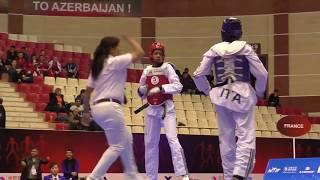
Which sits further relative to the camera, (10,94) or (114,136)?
(10,94)

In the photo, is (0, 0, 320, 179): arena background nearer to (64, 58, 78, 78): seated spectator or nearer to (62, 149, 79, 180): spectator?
(64, 58, 78, 78): seated spectator

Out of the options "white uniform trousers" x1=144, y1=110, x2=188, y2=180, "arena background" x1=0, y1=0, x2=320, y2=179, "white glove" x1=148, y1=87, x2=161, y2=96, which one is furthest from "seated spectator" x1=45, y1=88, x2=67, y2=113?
"white glove" x1=148, y1=87, x2=161, y2=96

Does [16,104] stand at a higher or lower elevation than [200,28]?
lower

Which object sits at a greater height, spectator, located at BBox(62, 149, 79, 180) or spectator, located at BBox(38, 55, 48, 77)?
spectator, located at BBox(38, 55, 48, 77)

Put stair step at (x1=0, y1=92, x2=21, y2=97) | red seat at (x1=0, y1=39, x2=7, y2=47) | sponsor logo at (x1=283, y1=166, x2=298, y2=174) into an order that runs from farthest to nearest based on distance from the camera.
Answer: red seat at (x1=0, y1=39, x2=7, y2=47), stair step at (x1=0, y1=92, x2=21, y2=97), sponsor logo at (x1=283, y1=166, x2=298, y2=174)

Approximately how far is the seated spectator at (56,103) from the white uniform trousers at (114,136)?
35.7 ft

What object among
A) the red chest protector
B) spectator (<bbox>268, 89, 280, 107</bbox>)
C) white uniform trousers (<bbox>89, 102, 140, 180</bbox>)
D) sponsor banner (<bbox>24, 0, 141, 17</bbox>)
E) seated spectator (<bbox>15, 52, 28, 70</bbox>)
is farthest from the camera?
sponsor banner (<bbox>24, 0, 141, 17</bbox>)

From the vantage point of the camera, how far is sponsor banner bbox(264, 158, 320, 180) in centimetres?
884

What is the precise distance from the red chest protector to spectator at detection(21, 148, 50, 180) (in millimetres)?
5172

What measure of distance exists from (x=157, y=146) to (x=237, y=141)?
2406mm

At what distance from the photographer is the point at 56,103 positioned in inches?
709

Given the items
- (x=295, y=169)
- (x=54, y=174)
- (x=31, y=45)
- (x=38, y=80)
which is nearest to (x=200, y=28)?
(x=31, y=45)

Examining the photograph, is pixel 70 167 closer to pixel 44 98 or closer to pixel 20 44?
pixel 44 98

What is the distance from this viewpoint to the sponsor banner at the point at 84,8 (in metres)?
25.1
